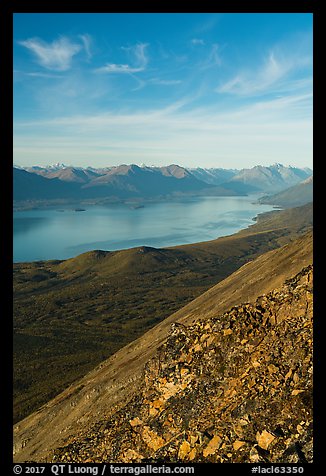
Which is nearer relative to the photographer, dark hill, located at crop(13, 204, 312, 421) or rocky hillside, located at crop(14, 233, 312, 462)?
rocky hillside, located at crop(14, 233, 312, 462)

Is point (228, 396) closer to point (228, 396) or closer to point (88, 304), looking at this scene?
point (228, 396)

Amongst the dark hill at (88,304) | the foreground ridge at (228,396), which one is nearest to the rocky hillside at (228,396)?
the foreground ridge at (228,396)

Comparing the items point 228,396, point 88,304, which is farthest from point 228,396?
point 88,304

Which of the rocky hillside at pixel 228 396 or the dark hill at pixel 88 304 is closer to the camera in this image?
the rocky hillside at pixel 228 396

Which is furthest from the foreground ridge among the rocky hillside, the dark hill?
the dark hill

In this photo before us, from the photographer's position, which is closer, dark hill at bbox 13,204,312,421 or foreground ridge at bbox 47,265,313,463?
foreground ridge at bbox 47,265,313,463

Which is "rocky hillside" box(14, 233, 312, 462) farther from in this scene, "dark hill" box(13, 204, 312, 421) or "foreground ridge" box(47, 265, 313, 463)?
"dark hill" box(13, 204, 312, 421)

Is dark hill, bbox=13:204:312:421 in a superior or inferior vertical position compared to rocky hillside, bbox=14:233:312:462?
inferior

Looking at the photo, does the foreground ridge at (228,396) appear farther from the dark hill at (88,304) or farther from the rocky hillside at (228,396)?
the dark hill at (88,304)
